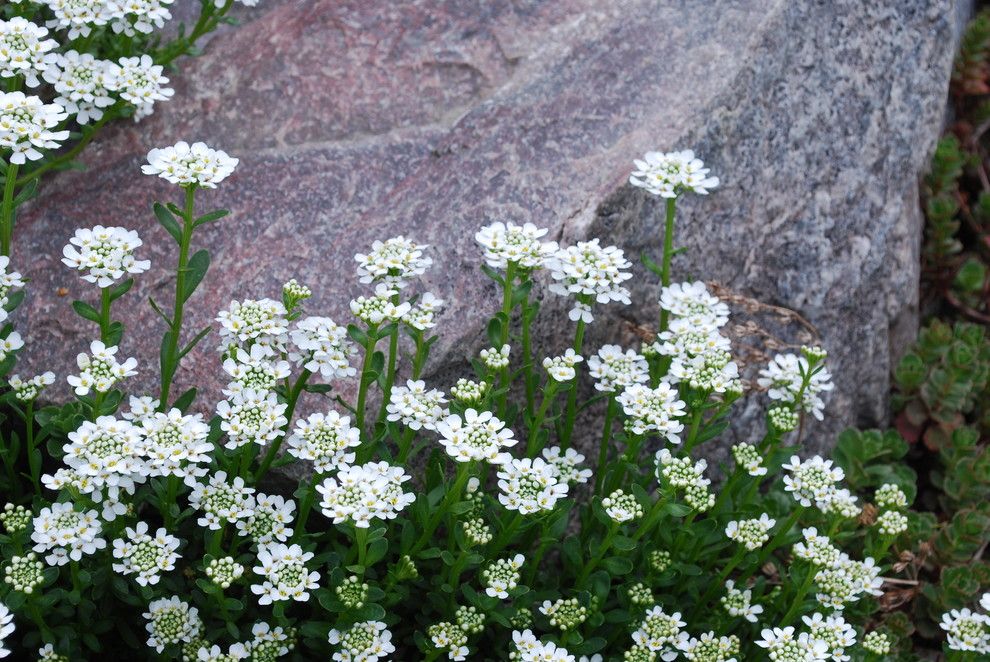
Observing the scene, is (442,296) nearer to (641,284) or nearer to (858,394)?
(641,284)

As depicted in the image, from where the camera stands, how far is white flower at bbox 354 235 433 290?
12.6ft

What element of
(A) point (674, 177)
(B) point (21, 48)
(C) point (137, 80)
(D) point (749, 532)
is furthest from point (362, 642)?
(B) point (21, 48)

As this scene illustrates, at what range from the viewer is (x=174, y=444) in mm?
3500

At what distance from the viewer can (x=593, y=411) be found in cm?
488

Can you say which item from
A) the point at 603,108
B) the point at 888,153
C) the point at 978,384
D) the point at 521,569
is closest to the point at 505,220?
the point at 603,108

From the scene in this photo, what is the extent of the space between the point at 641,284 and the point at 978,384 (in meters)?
2.01

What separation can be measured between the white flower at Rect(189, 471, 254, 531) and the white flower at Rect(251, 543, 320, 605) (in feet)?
0.51

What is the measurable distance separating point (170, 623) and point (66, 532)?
0.46 m

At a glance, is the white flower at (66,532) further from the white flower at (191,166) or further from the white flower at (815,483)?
the white flower at (815,483)

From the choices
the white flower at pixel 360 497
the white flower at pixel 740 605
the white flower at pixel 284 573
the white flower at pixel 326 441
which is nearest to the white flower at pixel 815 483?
the white flower at pixel 740 605

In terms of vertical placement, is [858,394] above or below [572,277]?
below

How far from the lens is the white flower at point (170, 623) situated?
12.1 feet

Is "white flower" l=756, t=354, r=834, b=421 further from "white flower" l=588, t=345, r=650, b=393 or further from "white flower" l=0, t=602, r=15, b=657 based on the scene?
"white flower" l=0, t=602, r=15, b=657

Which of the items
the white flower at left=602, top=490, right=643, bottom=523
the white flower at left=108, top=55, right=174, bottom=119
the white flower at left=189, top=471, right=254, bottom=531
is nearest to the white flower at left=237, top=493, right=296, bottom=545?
the white flower at left=189, top=471, right=254, bottom=531
